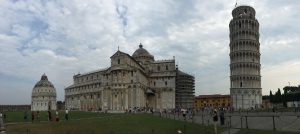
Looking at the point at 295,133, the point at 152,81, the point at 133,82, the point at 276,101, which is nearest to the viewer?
the point at 295,133

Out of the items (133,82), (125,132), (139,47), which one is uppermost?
(139,47)

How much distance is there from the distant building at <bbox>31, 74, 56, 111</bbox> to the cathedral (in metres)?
25.4

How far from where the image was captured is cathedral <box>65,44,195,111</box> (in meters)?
95.8

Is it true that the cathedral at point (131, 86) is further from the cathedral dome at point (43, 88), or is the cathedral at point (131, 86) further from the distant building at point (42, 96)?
the cathedral dome at point (43, 88)

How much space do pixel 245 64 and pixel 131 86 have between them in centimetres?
3117

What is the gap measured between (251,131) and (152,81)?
8501cm

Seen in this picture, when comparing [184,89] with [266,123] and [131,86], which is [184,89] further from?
[266,123]

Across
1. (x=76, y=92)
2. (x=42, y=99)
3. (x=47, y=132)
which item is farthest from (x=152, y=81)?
(x=47, y=132)

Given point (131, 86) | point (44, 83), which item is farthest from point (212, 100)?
point (131, 86)

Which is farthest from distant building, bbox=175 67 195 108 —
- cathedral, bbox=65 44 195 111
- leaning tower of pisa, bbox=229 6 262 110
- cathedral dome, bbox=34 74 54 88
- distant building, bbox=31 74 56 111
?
cathedral dome, bbox=34 74 54 88

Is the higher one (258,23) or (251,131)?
(258,23)

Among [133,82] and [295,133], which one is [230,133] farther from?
[133,82]

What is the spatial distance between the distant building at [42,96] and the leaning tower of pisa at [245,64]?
315 feet

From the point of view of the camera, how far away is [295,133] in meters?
25.0
